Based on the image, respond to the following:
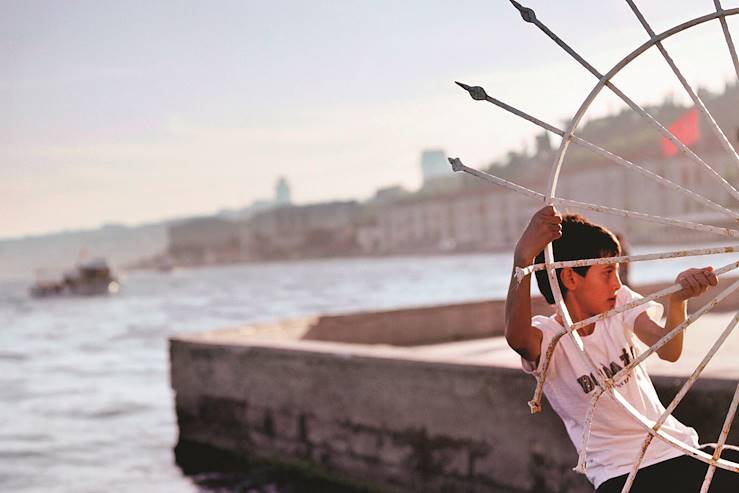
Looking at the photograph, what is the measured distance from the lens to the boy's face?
2.82m

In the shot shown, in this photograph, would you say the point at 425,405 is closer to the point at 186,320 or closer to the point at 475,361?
the point at 475,361

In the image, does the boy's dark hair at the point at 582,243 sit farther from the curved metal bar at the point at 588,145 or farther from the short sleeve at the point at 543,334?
the curved metal bar at the point at 588,145

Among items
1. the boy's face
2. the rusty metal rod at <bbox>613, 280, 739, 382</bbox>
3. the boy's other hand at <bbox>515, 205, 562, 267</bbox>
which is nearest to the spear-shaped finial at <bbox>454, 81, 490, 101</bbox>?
the boy's other hand at <bbox>515, 205, 562, 267</bbox>

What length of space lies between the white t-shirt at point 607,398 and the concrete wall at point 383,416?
225 cm

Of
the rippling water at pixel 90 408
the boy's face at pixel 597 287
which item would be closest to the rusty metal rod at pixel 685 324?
the boy's face at pixel 597 287

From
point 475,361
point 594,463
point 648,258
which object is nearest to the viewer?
point 648,258

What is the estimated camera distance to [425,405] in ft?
22.6

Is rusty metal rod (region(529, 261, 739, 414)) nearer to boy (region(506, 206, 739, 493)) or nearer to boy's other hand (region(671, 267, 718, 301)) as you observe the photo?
boy's other hand (region(671, 267, 718, 301))

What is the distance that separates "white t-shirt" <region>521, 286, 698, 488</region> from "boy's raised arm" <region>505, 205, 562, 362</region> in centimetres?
5

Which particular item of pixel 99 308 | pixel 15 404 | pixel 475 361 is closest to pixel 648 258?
pixel 475 361

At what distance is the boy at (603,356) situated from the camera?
265 centimetres

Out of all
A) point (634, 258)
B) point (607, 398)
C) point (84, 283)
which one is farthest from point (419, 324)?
point (84, 283)

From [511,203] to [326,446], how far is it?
150 meters

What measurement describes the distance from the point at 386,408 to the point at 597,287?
457cm
